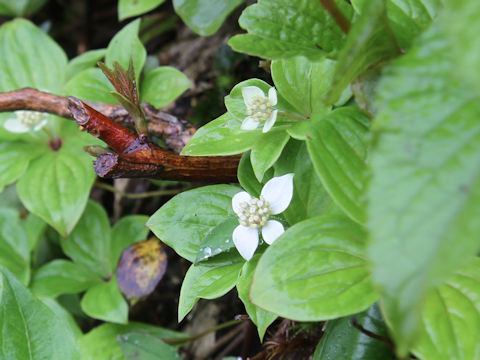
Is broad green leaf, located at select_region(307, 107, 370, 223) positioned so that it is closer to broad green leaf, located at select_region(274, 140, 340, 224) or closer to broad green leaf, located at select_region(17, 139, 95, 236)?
broad green leaf, located at select_region(274, 140, 340, 224)

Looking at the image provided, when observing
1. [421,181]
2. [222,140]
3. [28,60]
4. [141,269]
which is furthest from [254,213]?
[28,60]

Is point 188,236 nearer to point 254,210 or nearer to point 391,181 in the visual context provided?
point 254,210

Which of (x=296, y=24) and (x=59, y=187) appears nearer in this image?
(x=296, y=24)

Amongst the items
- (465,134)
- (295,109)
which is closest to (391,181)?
(465,134)

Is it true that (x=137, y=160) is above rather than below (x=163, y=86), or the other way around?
above

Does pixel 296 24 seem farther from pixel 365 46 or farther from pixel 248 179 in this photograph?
pixel 248 179

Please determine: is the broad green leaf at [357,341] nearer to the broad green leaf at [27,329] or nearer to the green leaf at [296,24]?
the green leaf at [296,24]

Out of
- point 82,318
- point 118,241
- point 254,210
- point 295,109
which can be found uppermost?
point 295,109
